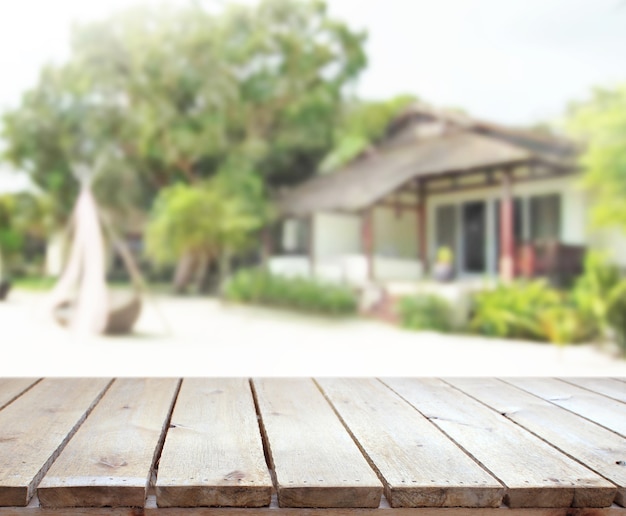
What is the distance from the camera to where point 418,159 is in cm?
550

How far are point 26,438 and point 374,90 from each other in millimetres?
4260

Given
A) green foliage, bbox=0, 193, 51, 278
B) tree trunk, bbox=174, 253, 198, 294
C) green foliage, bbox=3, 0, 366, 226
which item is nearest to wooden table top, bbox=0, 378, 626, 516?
green foliage, bbox=0, 193, 51, 278

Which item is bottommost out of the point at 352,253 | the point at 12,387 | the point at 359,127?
the point at 12,387

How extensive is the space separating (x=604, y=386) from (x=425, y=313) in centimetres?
358

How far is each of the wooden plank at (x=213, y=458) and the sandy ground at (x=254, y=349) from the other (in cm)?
351

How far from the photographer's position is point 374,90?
192 inches


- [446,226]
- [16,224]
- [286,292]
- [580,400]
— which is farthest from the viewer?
[446,226]

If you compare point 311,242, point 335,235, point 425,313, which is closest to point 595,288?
point 425,313

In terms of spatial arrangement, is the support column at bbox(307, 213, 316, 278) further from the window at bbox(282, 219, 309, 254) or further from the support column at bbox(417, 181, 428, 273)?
the support column at bbox(417, 181, 428, 273)

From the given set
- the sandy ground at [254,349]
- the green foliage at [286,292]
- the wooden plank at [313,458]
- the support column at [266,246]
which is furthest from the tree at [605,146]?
the wooden plank at [313,458]

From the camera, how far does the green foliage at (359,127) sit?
5.00m

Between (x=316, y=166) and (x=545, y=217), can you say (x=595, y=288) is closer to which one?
(x=545, y=217)

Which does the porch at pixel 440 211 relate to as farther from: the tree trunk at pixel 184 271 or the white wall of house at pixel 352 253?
the tree trunk at pixel 184 271

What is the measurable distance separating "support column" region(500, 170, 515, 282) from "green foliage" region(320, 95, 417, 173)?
89cm
